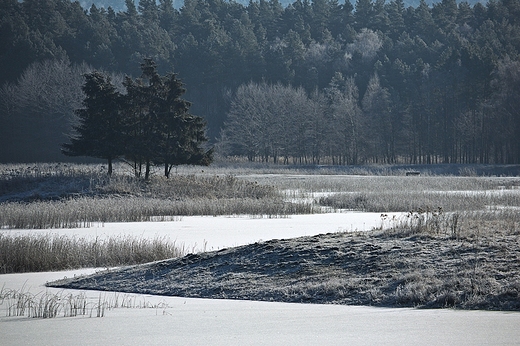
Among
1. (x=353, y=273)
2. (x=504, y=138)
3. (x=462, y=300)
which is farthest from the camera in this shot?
(x=504, y=138)

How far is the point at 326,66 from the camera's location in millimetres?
114000

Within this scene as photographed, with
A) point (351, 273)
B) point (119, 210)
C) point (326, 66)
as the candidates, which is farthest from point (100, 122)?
point (326, 66)

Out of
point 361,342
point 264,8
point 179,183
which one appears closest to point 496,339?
point 361,342

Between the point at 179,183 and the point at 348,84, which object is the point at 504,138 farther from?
the point at 179,183

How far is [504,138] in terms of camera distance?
81.8 m

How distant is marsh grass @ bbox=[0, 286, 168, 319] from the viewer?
38.2 feet

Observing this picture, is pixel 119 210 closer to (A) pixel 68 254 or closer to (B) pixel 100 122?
(A) pixel 68 254

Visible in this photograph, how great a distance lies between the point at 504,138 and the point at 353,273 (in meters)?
72.4

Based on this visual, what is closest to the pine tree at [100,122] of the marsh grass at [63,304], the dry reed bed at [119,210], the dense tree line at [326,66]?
the dry reed bed at [119,210]

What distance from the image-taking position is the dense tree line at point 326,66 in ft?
290

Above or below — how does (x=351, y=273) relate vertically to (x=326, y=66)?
below

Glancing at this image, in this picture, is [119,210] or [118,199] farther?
[118,199]

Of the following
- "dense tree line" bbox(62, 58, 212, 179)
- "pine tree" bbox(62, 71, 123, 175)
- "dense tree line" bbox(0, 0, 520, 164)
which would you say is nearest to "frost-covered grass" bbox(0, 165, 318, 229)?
"pine tree" bbox(62, 71, 123, 175)

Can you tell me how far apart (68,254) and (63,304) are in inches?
233
